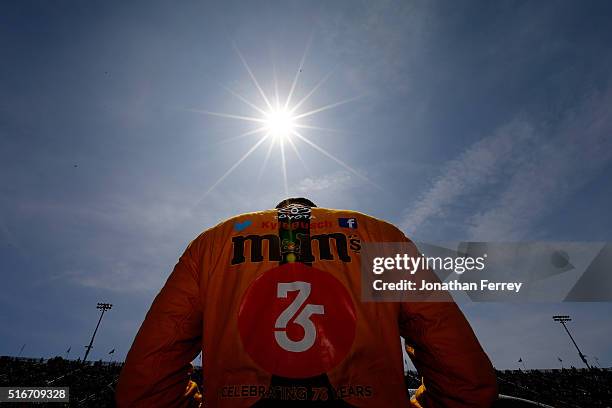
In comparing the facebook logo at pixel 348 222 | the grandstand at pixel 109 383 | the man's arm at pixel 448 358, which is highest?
the grandstand at pixel 109 383

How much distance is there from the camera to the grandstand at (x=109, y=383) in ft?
83.0

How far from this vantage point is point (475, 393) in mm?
1835

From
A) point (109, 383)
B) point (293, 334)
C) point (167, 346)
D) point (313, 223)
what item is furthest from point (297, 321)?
point (109, 383)

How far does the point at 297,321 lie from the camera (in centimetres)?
186

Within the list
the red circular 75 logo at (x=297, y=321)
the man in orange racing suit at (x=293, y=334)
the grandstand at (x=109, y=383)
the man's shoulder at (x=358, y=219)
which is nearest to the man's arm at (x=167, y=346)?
the man in orange racing suit at (x=293, y=334)

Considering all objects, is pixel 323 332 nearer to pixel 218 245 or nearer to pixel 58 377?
pixel 218 245

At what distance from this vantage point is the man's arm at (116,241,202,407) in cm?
189

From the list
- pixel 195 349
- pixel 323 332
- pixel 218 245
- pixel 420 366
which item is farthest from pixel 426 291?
pixel 195 349

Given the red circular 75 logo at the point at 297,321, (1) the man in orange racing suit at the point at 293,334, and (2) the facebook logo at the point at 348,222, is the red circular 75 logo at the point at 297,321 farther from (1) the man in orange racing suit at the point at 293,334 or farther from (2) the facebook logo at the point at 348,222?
(2) the facebook logo at the point at 348,222

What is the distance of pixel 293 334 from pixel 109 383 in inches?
1416

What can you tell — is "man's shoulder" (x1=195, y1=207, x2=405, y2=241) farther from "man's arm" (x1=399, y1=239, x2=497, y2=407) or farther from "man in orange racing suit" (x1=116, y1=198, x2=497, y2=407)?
"man's arm" (x1=399, y1=239, x2=497, y2=407)

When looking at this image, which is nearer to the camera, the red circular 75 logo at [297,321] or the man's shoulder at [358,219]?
the red circular 75 logo at [297,321]

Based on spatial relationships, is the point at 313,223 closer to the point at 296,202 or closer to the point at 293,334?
the point at 296,202

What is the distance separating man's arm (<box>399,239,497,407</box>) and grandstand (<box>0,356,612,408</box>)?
27.6 m
